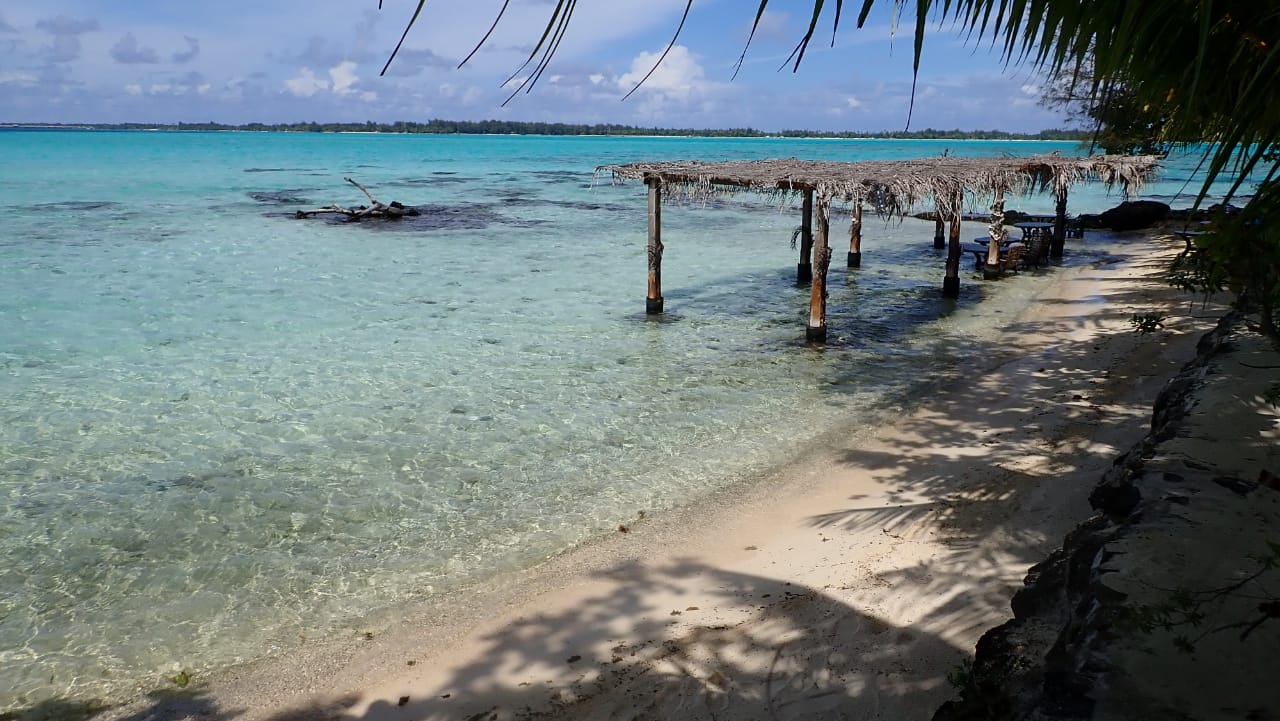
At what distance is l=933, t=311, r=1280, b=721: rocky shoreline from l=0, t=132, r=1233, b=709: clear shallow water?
3012 mm

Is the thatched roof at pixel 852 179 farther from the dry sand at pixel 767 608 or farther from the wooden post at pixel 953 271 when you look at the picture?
the dry sand at pixel 767 608

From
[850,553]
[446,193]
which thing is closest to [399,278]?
[850,553]

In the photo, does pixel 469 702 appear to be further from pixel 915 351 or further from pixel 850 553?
pixel 915 351

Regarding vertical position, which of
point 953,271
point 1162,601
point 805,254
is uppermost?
point 805,254

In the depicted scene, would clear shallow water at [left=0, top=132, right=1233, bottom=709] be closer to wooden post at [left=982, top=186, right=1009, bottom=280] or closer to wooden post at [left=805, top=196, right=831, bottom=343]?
wooden post at [left=805, top=196, right=831, bottom=343]

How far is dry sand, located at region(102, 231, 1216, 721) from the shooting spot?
3.70 metres

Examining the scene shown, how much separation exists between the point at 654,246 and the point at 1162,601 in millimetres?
9345

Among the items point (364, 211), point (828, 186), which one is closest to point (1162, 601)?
point (828, 186)

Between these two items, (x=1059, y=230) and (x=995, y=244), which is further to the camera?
(x=1059, y=230)

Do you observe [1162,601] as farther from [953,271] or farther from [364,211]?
[364,211]

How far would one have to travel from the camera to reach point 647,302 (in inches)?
476

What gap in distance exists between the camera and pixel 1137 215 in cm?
2306

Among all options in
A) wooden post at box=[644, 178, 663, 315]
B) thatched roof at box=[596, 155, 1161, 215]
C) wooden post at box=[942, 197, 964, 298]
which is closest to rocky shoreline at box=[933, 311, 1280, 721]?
thatched roof at box=[596, 155, 1161, 215]

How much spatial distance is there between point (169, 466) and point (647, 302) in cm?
691
